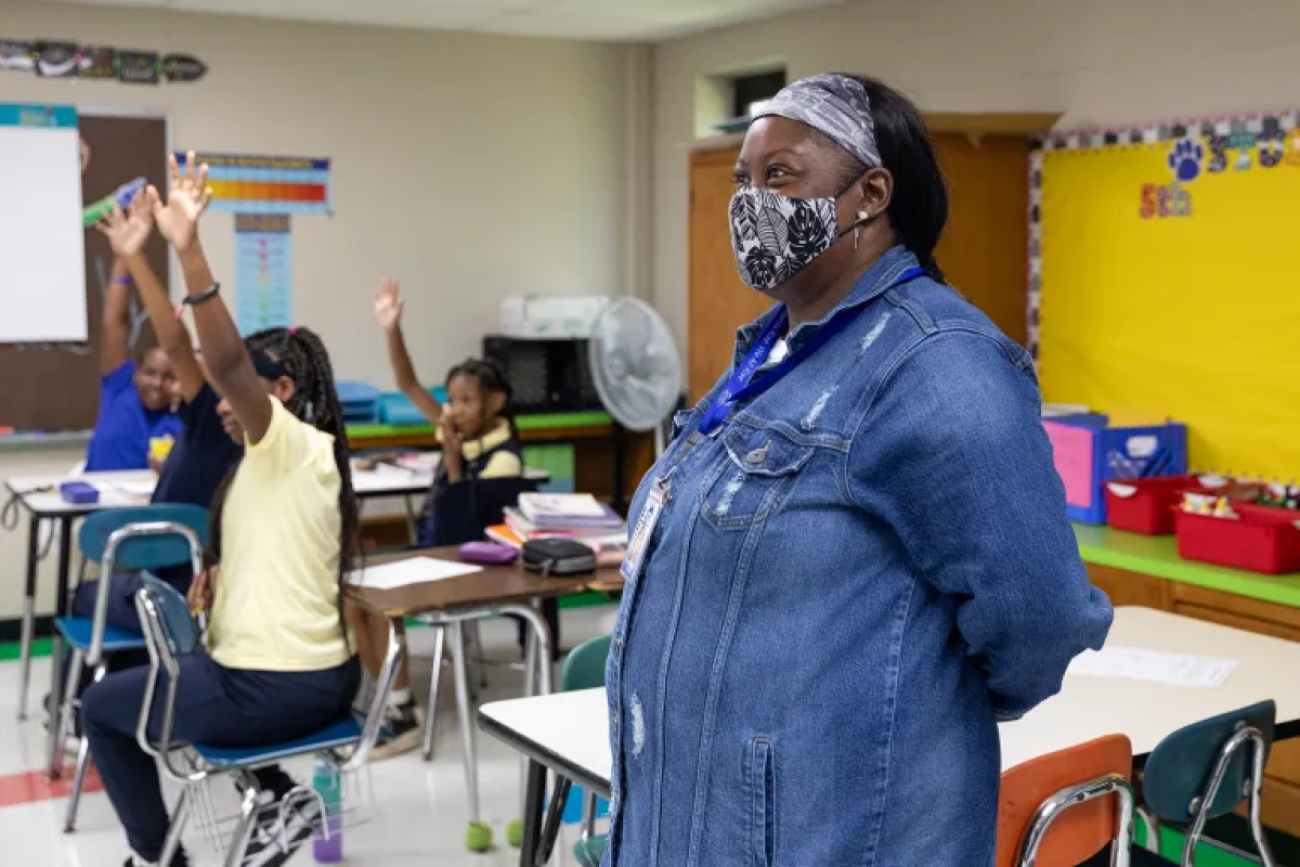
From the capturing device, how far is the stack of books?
401 cm

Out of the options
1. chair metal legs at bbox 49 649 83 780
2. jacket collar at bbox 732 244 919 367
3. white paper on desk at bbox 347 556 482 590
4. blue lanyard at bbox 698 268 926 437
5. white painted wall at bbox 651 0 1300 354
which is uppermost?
white painted wall at bbox 651 0 1300 354

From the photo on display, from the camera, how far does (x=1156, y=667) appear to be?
2.88m

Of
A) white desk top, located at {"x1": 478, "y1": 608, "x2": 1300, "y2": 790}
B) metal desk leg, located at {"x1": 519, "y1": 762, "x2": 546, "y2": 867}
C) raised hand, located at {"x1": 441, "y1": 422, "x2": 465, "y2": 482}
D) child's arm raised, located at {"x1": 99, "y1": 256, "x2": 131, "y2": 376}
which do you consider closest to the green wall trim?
white desk top, located at {"x1": 478, "y1": 608, "x2": 1300, "y2": 790}

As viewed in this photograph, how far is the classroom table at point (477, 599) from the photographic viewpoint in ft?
11.2

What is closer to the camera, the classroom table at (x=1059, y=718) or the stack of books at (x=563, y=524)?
the classroom table at (x=1059, y=718)

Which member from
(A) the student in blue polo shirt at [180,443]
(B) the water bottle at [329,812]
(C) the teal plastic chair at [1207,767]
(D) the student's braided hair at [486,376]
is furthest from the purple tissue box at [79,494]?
(C) the teal plastic chair at [1207,767]

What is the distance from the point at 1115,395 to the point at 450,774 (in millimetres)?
2506

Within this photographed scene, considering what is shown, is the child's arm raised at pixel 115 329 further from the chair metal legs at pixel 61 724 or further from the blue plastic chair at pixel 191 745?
the blue plastic chair at pixel 191 745

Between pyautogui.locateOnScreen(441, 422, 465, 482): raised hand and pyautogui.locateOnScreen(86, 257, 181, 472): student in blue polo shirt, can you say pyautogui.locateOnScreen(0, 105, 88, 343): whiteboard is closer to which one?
pyautogui.locateOnScreen(86, 257, 181, 472): student in blue polo shirt

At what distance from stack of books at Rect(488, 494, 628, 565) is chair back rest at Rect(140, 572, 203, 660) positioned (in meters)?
1.09

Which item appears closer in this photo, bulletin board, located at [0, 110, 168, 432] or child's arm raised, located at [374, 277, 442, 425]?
child's arm raised, located at [374, 277, 442, 425]

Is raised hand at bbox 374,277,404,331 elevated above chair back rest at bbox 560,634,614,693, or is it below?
above

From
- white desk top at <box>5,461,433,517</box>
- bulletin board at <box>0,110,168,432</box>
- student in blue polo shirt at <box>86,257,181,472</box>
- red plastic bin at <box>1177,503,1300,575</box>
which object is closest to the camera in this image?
red plastic bin at <box>1177,503,1300,575</box>

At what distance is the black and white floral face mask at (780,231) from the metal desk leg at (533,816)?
4.62 ft
